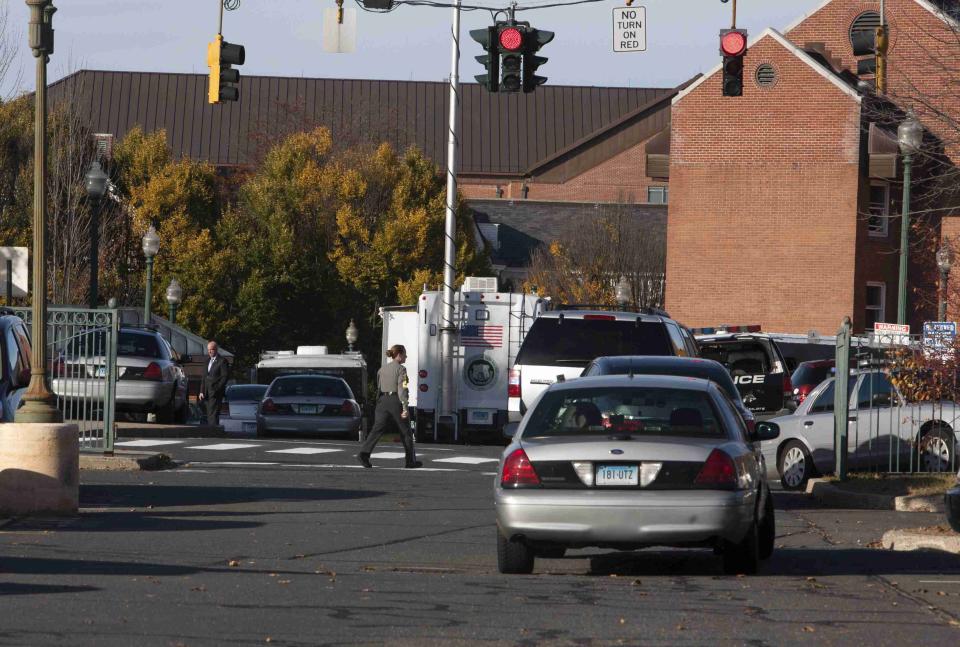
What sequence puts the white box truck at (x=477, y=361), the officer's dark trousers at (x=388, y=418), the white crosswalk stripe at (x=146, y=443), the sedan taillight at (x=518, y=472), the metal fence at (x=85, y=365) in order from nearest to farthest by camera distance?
the sedan taillight at (x=518, y=472) → the metal fence at (x=85, y=365) → the officer's dark trousers at (x=388, y=418) → the white crosswalk stripe at (x=146, y=443) → the white box truck at (x=477, y=361)

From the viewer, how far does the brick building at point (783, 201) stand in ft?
164

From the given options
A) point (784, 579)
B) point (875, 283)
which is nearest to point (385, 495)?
point (784, 579)

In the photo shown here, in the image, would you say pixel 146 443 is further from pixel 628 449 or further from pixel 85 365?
pixel 628 449

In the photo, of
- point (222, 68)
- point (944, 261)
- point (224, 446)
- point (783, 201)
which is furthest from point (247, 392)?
point (783, 201)

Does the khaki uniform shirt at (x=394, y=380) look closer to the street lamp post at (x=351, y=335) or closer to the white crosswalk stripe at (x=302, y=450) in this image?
the white crosswalk stripe at (x=302, y=450)

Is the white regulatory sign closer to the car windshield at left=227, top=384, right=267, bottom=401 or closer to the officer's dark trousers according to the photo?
the officer's dark trousers

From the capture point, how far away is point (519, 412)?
74.2ft

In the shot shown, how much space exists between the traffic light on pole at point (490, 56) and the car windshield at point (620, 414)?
41.7ft

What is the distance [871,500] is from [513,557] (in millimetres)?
7444

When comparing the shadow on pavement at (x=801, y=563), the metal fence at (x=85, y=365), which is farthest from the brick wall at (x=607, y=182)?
the shadow on pavement at (x=801, y=563)

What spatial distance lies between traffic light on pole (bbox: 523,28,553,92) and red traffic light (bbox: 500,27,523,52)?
105 millimetres

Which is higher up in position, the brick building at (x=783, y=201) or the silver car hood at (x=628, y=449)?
the brick building at (x=783, y=201)

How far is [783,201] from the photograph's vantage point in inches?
2008

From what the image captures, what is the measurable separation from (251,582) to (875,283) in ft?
138
